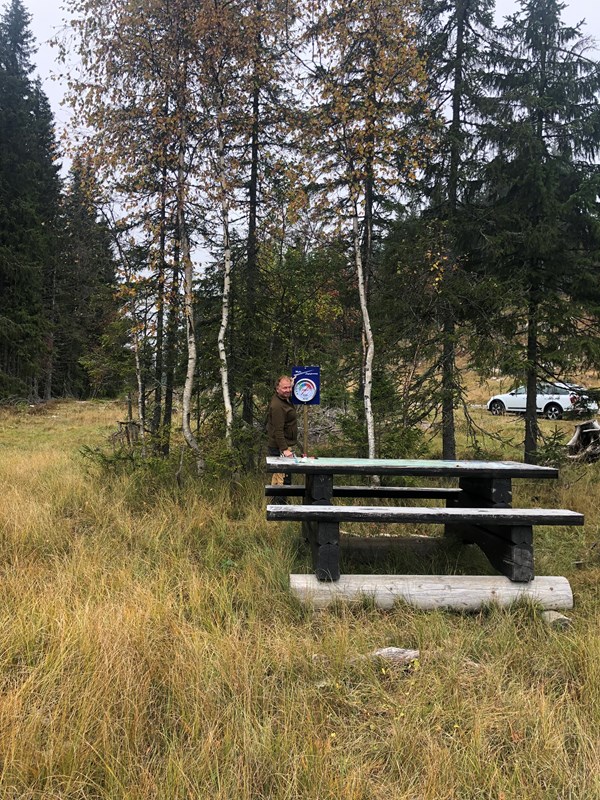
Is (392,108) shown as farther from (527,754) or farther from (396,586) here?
(527,754)

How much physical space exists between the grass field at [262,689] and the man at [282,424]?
7.52 ft

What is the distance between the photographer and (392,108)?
25.5 ft

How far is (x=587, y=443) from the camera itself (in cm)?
1180

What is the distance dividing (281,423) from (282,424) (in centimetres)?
3

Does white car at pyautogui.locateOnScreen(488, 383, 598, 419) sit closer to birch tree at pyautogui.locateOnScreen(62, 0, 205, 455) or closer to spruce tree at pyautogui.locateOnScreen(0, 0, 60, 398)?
birch tree at pyautogui.locateOnScreen(62, 0, 205, 455)

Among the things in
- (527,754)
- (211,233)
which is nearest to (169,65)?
(211,233)

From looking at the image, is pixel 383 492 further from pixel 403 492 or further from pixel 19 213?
pixel 19 213

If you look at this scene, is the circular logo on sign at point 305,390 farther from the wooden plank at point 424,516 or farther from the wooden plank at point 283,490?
the wooden plank at point 424,516

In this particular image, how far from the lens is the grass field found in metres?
2.04

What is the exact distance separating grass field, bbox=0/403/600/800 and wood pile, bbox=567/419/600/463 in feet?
24.1

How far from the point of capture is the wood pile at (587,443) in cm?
1111

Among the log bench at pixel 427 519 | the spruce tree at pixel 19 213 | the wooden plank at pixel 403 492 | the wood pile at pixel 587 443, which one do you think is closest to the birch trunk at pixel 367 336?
the wooden plank at pixel 403 492

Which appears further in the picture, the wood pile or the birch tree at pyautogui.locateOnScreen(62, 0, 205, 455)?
the wood pile

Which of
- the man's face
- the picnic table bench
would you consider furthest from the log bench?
the man's face
